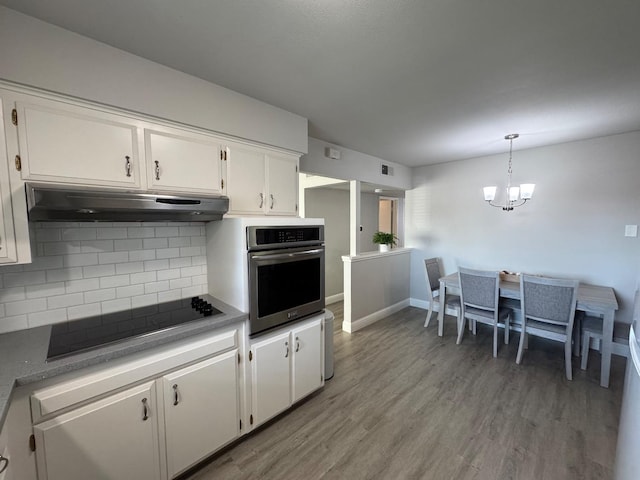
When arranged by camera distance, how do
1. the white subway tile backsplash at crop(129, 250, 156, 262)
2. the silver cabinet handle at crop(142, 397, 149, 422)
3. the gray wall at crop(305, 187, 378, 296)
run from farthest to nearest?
the gray wall at crop(305, 187, 378, 296), the white subway tile backsplash at crop(129, 250, 156, 262), the silver cabinet handle at crop(142, 397, 149, 422)

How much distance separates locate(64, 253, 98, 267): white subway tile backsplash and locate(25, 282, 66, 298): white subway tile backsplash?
13 centimetres

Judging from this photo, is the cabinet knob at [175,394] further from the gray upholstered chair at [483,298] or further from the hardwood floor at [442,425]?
the gray upholstered chair at [483,298]

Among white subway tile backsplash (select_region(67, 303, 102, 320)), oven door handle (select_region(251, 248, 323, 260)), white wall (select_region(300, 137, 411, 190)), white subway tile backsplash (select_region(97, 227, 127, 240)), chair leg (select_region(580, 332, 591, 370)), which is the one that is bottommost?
chair leg (select_region(580, 332, 591, 370))

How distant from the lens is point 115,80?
154 cm

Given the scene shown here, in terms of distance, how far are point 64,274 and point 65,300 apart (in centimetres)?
16

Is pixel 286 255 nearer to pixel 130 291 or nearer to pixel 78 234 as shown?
pixel 130 291

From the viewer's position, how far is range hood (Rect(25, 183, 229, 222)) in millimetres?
1262

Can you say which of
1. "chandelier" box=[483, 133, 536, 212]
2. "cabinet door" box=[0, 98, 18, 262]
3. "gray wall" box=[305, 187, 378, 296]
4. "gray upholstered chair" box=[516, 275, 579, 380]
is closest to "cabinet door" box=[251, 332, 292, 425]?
"cabinet door" box=[0, 98, 18, 262]

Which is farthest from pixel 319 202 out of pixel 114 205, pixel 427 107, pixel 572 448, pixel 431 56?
pixel 572 448

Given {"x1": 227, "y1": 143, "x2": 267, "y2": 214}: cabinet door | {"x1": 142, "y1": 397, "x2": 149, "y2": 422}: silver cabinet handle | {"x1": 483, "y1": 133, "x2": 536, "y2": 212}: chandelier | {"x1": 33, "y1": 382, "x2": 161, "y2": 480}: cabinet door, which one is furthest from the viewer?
{"x1": 483, "y1": 133, "x2": 536, "y2": 212}: chandelier

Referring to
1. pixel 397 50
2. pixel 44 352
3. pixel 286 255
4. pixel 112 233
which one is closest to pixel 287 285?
pixel 286 255

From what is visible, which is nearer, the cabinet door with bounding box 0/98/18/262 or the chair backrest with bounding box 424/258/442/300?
the cabinet door with bounding box 0/98/18/262

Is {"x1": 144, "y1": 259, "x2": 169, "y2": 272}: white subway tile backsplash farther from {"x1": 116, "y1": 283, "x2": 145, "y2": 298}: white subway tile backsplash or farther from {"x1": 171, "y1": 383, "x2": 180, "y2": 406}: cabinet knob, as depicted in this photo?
{"x1": 171, "y1": 383, "x2": 180, "y2": 406}: cabinet knob

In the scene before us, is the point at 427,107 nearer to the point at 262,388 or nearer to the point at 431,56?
the point at 431,56
